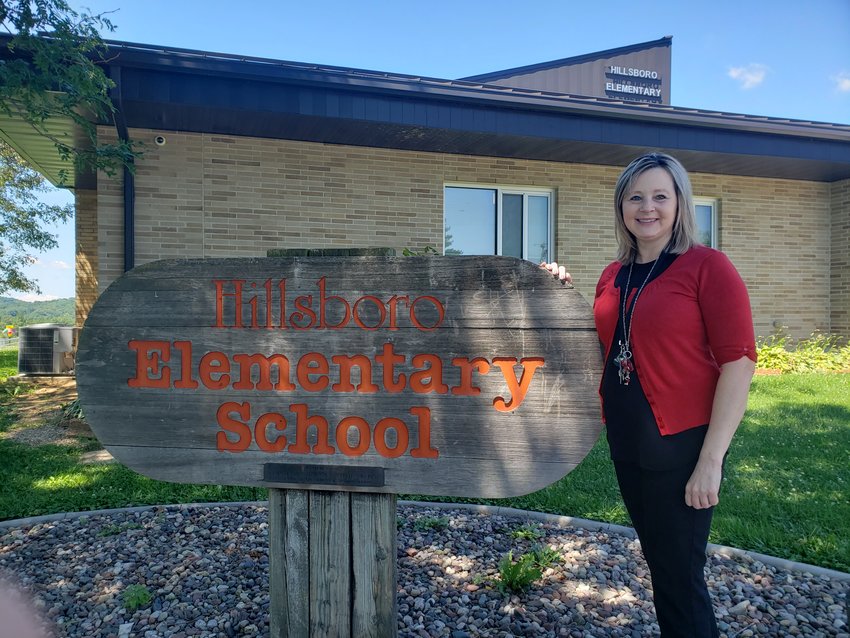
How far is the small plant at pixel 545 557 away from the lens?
2.97 m

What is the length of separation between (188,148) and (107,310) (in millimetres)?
5943

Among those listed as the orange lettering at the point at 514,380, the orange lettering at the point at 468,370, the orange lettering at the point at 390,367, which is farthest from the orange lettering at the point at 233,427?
the orange lettering at the point at 514,380

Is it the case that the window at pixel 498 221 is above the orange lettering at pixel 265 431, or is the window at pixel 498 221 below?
above

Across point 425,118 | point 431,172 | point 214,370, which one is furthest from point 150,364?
point 431,172

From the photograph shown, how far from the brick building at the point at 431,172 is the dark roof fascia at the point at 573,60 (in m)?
10.6

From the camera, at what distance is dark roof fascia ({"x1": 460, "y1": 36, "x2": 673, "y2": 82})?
1922 cm

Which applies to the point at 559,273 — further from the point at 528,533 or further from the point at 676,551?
the point at 528,533

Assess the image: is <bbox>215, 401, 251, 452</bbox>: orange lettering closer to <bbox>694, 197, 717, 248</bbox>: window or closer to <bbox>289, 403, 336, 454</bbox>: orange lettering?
<bbox>289, 403, 336, 454</bbox>: orange lettering

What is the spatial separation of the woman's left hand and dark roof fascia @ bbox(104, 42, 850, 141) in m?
6.24

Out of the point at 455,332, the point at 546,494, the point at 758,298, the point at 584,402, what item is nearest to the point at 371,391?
the point at 455,332

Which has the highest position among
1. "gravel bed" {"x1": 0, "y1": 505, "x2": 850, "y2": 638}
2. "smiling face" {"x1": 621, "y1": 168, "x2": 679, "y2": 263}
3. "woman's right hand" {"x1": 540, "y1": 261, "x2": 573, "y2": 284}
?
"smiling face" {"x1": 621, "y1": 168, "x2": 679, "y2": 263}

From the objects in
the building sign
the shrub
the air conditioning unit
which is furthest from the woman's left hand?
the building sign

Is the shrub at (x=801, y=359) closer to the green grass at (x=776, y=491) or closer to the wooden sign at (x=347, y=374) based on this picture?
the green grass at (x=776, y=491)

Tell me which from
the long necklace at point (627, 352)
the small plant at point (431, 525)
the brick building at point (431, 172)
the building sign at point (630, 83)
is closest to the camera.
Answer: the long necklace at point (627, 352)
